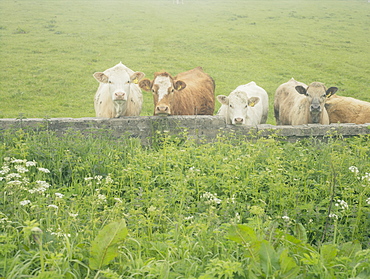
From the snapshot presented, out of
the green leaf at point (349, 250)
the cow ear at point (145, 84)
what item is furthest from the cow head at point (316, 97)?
the green leaf at point (349, 250)

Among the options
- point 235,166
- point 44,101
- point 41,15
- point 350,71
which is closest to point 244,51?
point 350,71

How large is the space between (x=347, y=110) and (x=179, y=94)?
3842mm

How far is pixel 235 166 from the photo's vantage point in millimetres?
5348

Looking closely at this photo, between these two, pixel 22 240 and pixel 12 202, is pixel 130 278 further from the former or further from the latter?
pixel 12 202

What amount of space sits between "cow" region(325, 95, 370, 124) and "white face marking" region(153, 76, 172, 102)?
376cm

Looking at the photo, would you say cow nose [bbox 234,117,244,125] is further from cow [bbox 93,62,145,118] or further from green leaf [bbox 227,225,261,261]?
green leaf [bbox 227,225,261,261]

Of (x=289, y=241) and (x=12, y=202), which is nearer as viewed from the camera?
(x=289, y=241)

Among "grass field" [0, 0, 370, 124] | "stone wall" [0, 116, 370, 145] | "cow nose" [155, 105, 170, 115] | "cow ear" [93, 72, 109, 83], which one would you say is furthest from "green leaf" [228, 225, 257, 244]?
"grass field" [0, 0, 370, 124]

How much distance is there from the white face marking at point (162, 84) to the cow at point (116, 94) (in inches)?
18.9

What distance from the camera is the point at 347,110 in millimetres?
9055

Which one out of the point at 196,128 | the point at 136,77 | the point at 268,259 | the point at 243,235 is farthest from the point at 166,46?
the point at 268,259

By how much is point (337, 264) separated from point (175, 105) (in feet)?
19.9

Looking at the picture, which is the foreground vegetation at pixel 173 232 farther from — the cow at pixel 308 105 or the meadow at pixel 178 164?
the cow at pixel 308 105

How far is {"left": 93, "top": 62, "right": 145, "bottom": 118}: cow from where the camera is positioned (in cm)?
832
